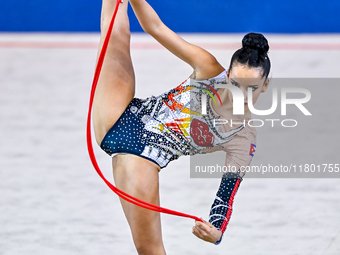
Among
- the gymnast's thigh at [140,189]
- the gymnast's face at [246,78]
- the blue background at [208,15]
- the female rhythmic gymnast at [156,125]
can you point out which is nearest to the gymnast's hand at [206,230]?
the female rhythmic gymnast at [156,125]

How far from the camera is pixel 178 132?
1739mm

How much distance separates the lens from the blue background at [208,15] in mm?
4180

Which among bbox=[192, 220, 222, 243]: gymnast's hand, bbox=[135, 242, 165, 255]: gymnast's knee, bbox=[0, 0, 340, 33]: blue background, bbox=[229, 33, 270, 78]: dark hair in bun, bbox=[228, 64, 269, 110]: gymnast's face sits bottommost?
bbox=[135, 242, 165, 255]: gymnast's knee

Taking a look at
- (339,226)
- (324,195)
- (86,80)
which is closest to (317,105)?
(324,195)

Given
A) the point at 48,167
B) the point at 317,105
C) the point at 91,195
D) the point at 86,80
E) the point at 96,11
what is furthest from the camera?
the point at 96,11

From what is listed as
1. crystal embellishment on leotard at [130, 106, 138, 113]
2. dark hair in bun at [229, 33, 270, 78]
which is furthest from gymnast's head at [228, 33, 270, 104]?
crystal embellishment on leotard at [130, 106, 138, 113]

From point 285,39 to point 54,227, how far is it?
2881 mm

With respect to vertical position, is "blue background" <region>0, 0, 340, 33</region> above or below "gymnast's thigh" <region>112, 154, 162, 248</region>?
above

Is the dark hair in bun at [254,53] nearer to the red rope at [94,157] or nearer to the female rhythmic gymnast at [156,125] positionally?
the female rhythmic gymnast at [156,125]

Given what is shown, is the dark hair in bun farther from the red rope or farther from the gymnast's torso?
the red rope

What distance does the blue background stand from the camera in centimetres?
418

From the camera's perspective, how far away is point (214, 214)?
5.50 feet

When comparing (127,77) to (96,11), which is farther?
(96,11)

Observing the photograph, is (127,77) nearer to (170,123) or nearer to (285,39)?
(170,123)
